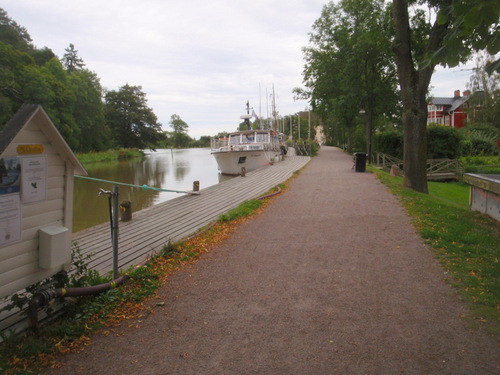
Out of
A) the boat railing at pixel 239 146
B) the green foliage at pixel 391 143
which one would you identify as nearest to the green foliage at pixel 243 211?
the boat railing at pixel 239 146

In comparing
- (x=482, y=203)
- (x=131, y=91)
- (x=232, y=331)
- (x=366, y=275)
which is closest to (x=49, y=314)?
(x=232, y=331)

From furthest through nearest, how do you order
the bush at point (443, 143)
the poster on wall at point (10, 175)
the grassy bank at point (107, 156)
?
the grassy bank at point (107, 156), the bush at point (443, 143), the poster on wall at point (10, 175)

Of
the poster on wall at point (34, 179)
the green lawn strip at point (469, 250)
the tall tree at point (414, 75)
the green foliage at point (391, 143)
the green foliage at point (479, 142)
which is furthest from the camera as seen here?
the green foliage at point (479, 142)

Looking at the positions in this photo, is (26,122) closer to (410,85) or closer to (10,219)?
(10,219)

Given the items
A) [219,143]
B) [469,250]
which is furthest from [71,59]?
[469,250]

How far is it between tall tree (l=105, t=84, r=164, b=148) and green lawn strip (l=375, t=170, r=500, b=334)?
2868 inches

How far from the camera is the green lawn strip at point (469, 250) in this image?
3.84 metres

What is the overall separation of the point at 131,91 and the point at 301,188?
2839 inches

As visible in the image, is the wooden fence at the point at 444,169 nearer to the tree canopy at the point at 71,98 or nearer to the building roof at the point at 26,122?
the building roof at the point at 26,122

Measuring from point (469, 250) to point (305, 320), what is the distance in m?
3.38

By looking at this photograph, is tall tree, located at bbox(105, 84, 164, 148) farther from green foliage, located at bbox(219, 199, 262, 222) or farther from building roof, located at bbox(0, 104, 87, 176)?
building roof, located at bbox(0, 104, 87, 176)

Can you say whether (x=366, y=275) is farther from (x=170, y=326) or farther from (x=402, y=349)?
(x=170, y=326)

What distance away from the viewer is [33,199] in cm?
350

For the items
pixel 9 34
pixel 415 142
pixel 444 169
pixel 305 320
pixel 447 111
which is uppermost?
pixel 9 34
